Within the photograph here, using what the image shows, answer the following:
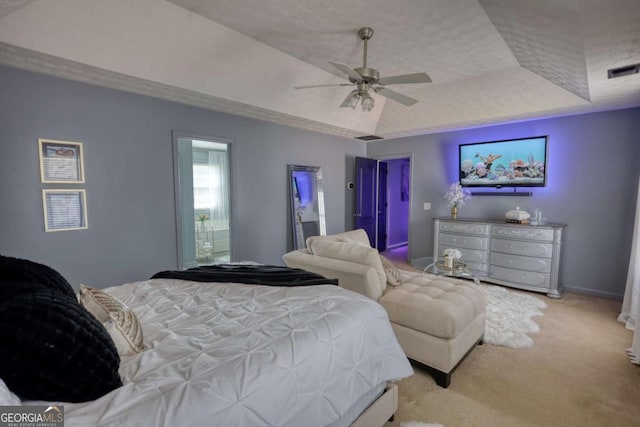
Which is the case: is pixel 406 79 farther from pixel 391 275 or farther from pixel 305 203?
pixel 305 203

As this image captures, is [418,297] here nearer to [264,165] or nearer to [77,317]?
[77,317]

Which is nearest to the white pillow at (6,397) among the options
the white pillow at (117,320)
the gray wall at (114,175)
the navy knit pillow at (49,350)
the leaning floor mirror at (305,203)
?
the navy knit pillow at (49,350)

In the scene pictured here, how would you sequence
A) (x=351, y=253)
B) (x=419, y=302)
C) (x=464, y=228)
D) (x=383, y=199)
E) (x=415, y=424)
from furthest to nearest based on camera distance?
(x=383, y=199) < (x=464, y=228) < (x=351, y=253) < (x=419, y=302) < (x=415, y=424)

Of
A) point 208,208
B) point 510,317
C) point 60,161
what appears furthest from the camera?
point 208,208

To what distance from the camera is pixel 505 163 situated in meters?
4.54

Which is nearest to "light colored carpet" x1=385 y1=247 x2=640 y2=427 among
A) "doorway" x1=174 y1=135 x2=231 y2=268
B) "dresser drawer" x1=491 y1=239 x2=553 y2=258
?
"dresser drawer" x1=491 y1=239 x2=553 y2=258

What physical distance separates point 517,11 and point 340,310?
2.23 meters

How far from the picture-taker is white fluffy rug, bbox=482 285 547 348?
2.80m

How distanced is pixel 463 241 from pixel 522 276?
0.90m

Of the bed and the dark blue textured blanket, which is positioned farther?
the dark blue textured blanket

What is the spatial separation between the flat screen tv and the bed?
394 cm

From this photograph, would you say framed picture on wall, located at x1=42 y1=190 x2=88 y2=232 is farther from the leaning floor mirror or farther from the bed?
the leaning floor mirror

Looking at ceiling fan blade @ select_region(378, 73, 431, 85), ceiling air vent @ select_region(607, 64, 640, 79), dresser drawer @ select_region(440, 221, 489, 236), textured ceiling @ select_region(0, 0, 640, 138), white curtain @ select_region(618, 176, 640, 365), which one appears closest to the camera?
textured ceiling @ select_region(0, 0, 640, 138)

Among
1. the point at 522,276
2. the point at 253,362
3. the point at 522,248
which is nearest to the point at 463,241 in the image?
the point at 522,248
